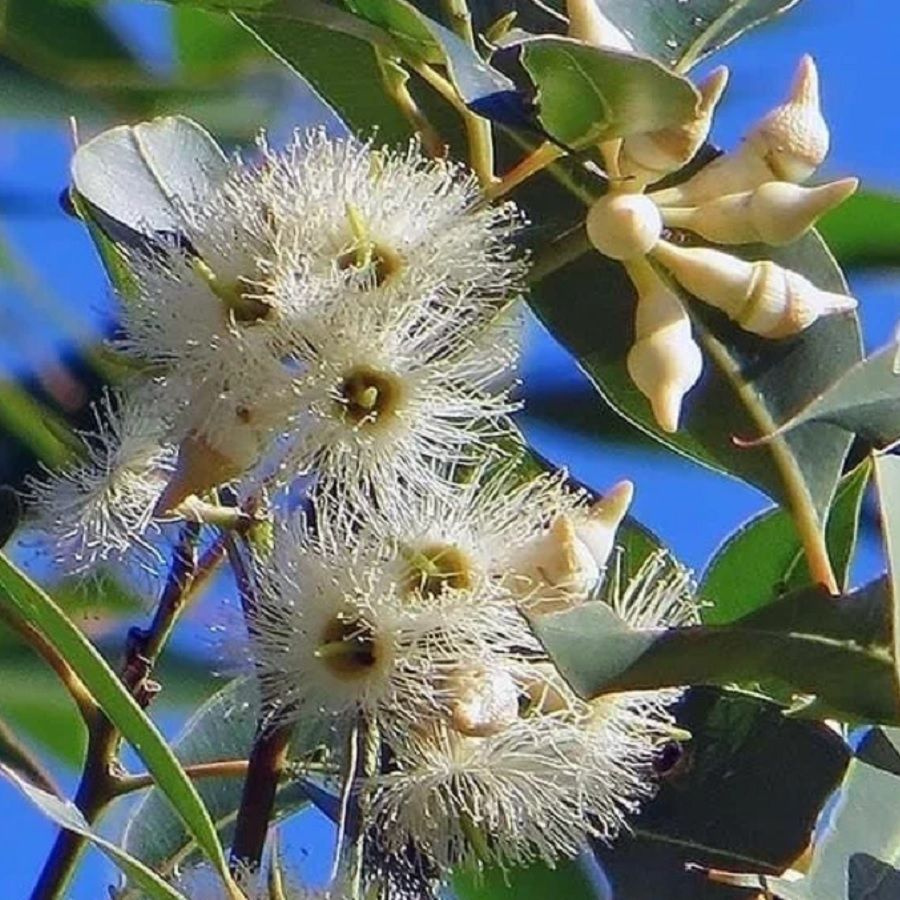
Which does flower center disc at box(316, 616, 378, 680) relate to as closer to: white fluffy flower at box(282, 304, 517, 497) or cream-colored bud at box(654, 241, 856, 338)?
white fluffy flower at box(282, 304, 517, 497)

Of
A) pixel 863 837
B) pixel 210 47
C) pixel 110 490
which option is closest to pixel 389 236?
pixel 110 490

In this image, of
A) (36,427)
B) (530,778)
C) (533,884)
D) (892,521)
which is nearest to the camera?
(892,521)

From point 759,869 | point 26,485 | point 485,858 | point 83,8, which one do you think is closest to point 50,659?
point 26,485

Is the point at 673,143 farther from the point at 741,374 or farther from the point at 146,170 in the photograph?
the point at 146,170

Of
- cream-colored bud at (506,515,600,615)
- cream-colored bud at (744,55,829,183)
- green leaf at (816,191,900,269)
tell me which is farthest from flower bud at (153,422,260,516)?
green leaf at (816,191,900,269)

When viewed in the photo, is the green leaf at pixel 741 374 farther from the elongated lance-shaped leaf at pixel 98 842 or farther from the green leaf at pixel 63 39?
the green leaf at pixel 63 39

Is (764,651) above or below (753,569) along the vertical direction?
below
